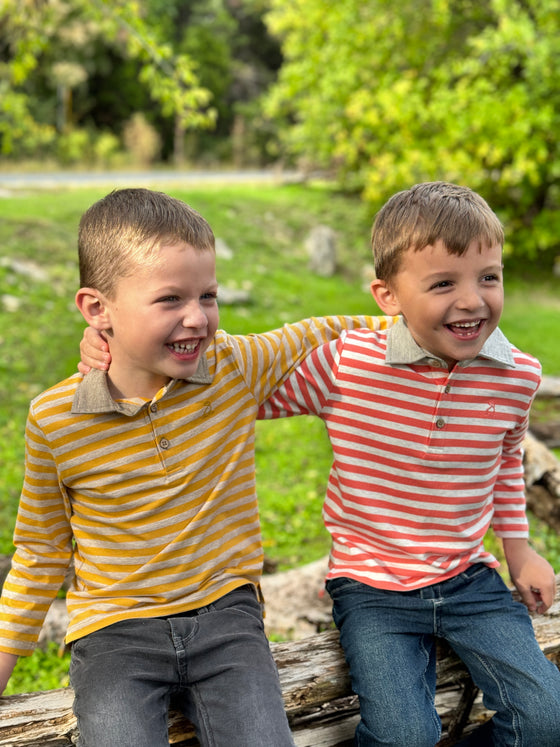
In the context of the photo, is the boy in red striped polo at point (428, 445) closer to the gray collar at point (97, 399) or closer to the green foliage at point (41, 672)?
the gray collar at point (97, 399)

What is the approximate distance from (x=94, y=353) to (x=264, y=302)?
5.50 metres

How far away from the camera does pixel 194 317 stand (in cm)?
169

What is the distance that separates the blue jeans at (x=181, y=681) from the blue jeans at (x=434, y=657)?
0.25m

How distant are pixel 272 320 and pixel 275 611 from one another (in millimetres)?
3976

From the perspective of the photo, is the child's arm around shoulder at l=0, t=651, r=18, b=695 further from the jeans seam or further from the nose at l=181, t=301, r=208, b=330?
the jeans seam

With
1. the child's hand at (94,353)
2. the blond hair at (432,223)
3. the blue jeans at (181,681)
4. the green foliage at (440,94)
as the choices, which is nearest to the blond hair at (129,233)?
the child's hand at (94,353)

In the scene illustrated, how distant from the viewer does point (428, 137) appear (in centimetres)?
874

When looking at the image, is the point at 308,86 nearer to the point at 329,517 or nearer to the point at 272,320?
the point at 272,320

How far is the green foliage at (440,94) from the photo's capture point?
7973 millimetres

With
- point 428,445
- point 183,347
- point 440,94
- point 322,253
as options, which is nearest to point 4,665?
point 183,347

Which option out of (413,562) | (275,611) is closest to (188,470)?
(413,562)

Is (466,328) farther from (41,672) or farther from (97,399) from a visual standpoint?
(41,672)

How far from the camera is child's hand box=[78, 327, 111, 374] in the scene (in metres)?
1.81

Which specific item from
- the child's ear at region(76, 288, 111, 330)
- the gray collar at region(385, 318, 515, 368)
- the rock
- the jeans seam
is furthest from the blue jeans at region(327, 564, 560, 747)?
the rock
